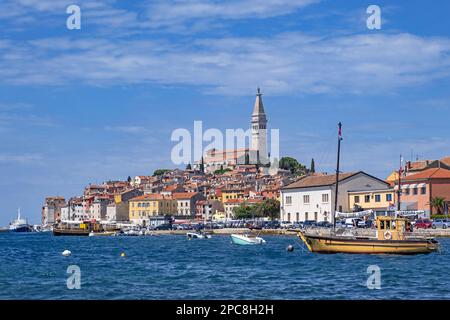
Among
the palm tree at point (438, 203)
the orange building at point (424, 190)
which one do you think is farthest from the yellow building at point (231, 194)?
the palm tree at point (438, 203)

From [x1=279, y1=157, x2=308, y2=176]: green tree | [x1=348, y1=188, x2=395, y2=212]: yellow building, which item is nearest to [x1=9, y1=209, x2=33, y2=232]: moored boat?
[x1=279, y1=157, x2=308, y2=176]: green tree

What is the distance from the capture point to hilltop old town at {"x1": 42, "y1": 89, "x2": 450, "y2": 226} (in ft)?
276

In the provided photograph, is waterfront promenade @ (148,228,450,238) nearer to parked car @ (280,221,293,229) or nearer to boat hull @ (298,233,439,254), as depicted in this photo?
Result: parked car @ (280,221,293,229)

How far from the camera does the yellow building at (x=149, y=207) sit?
13612 cm

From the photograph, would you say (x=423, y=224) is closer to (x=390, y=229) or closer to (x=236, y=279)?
(x=390, y=229)

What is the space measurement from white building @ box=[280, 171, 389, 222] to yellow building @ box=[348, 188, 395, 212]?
1.02m

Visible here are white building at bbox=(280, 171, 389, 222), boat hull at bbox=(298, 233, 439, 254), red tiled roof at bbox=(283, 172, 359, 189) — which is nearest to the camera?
boat hull at bbox=(298, 233, 439, 254)

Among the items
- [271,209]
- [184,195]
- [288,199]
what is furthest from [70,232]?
[184,195]

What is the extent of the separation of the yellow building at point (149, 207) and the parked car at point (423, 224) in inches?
2587

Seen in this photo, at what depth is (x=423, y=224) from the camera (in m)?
72.4

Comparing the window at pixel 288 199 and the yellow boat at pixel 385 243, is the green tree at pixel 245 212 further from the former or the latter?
the yellow boat at pixel 385 243
